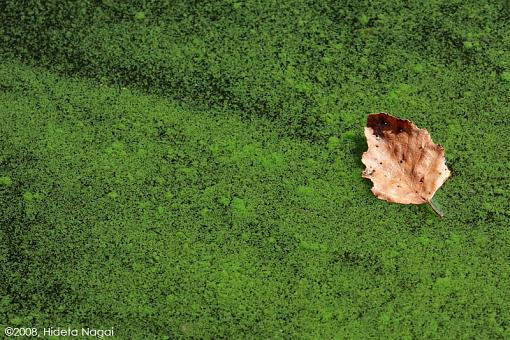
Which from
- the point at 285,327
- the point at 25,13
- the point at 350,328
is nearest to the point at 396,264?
the point at 350,328

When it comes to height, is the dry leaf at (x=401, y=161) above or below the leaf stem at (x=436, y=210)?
above

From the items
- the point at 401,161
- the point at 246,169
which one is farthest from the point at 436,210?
the point at 246,169

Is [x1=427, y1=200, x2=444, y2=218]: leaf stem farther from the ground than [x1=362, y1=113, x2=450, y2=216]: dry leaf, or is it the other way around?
[x1=362, y1=113, x2=450, y2=216]: dry leaf

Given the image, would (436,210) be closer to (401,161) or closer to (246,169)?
(401,161)

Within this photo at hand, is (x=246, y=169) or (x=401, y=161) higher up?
(x=401, y=161)
